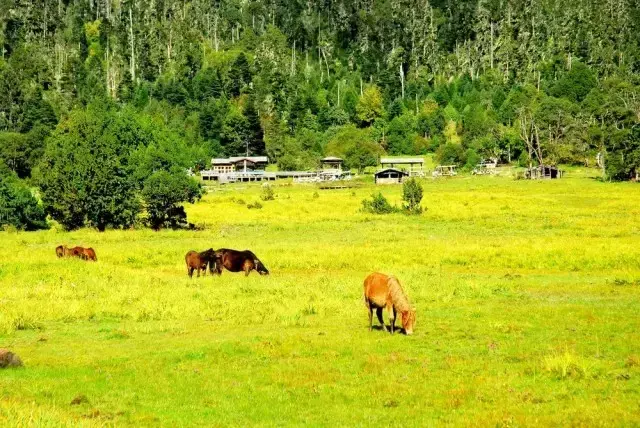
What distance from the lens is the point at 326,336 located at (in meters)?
21.5

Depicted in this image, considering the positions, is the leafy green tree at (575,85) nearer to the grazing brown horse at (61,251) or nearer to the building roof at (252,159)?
the building roof at (252,159)

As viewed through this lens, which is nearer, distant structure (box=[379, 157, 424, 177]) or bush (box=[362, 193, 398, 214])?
bush (box=[362, 193, 398, 214])

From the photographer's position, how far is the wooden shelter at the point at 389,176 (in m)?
124

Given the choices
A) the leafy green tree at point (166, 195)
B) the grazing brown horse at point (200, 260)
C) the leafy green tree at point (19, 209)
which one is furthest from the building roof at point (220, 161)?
the grazing brown horse at point (200, 260)

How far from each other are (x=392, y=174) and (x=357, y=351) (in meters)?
106

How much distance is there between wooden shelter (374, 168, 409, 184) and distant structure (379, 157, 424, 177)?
6953 millimetres

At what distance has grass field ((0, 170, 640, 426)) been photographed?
1437 centimetres

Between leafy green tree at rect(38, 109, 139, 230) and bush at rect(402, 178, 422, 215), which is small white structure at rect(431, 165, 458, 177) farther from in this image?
leafy green tree at rect(38, 109, 139, 230)

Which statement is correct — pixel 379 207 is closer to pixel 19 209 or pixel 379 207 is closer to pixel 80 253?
pixel 19 209

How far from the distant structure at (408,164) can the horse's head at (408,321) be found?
110871 millimetres

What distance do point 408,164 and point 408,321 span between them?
415 feet

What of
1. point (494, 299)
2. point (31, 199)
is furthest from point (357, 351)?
point (31, 199)

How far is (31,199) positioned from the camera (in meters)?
67.2

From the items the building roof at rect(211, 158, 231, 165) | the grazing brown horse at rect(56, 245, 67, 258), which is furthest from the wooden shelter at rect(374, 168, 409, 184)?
the grazing brown horse at rect(56, 245, 67, 258)
